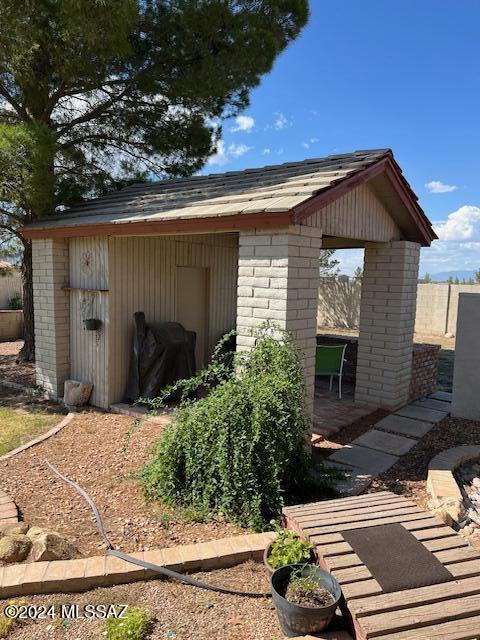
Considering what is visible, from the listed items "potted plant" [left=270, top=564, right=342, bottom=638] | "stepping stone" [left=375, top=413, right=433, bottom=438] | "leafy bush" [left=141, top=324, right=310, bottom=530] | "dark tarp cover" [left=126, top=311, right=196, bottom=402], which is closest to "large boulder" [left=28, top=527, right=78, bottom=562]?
"leafy bush" [left=141, top=324, right=310, bottom=530]

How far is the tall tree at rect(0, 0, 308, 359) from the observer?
662 centimetres

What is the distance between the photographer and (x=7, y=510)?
3.68 metres

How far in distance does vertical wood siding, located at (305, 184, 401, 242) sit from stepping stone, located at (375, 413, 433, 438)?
2702 mm

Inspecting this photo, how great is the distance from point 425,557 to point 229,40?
8.67 metres

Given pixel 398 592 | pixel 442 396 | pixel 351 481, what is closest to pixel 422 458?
pixel 351 481

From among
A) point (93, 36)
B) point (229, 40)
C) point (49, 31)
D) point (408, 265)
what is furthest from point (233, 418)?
point (229, 40)

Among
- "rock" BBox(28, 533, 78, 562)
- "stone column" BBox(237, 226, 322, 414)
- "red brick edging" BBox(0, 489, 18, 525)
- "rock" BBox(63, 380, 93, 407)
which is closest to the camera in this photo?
"rock" BBox(28, 533, 78, 562)

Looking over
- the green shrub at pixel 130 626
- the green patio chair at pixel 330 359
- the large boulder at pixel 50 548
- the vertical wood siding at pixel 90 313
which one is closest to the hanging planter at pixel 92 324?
the vertical wood siding at pixel 90 313

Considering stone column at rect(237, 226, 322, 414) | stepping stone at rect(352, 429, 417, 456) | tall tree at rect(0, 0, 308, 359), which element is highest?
tall tree at rect(0, 0, 308, 359)

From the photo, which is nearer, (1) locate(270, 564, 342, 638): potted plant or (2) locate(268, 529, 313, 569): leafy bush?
(1) locate(270, 564, 342, 638): potted plant

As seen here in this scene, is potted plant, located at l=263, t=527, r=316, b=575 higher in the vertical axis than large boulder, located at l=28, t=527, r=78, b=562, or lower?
higher

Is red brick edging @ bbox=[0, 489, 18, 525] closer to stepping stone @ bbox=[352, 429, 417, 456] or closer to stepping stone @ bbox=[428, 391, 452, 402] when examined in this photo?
stepping stone @ bbox=[352, 429, 417, 456]

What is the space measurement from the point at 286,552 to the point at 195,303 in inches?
233

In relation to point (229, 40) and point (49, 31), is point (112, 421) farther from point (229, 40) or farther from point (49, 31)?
point (229, 40)
